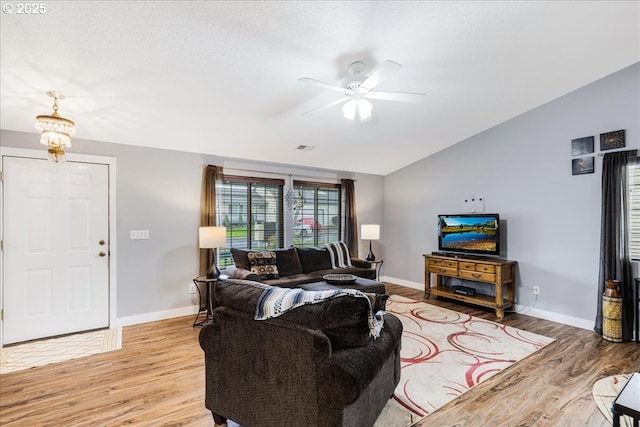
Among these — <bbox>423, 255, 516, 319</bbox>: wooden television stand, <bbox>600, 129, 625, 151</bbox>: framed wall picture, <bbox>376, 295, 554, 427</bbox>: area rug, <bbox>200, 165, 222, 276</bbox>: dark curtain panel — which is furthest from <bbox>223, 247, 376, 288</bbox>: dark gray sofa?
<bbox>600, 129, 625, 151</bbox>: framed wall picture

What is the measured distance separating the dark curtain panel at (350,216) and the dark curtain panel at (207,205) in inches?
100.0

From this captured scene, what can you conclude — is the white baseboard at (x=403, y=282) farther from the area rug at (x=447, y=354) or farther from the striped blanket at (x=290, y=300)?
the striped blanket at (x=290, y=300)

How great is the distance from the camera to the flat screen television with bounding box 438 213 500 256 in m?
4.58

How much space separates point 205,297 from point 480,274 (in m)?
3.99

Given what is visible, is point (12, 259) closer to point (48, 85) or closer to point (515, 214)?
point (48, 85)

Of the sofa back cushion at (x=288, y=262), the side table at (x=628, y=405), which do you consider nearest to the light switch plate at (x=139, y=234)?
the sofa back cushion at (x=288, y=262)

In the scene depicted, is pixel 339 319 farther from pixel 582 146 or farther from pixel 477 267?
pixel 582 146

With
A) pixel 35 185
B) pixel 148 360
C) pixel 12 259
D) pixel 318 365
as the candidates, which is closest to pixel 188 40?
pixel 318 365

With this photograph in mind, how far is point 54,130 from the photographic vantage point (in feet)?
8.98

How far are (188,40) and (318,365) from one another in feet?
8.15

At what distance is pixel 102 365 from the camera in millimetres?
2945

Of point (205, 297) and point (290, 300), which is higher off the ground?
point (290, 300)

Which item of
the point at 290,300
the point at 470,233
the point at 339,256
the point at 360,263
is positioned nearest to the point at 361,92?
the point at 290,300

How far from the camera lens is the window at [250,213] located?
485 centimetres
